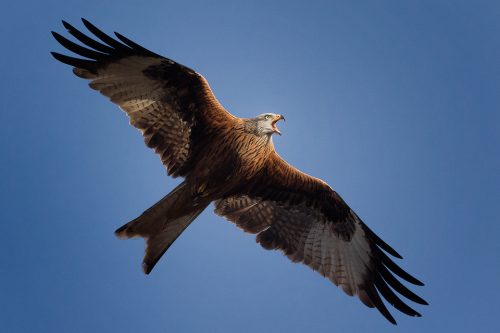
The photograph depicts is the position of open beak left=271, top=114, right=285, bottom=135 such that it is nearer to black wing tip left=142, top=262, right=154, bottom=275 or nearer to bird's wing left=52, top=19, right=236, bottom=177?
bird's wing left=52, top=19, right=236, bottom=177

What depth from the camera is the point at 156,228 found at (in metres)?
9.16

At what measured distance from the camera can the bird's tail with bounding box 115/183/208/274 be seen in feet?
29.9

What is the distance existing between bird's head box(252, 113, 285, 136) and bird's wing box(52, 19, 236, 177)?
1.34ft

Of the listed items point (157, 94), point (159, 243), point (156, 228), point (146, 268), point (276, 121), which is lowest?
point (146, 268)

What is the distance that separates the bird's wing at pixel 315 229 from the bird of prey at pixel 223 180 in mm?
15

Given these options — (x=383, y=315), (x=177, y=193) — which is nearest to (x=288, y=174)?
(x=177, y=193)

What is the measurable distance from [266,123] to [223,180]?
40.1 inches

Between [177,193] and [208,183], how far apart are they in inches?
19.0

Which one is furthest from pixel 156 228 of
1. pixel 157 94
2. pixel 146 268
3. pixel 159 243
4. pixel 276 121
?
pixel 276 121

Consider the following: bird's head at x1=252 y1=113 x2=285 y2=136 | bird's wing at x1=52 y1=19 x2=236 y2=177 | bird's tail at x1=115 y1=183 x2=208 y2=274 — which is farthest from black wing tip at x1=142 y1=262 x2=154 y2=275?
bird's head at x1=252 y1=113 x2=285 y2=136

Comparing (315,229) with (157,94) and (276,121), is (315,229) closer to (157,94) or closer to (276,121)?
(276,121)

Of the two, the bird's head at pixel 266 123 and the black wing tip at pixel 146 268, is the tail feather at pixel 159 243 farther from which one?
the bird's head at pixel 266 123

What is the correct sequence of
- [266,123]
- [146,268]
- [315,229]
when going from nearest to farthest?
[146,268] < [266,123] < [315,229]

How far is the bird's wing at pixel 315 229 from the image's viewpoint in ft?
33.2
